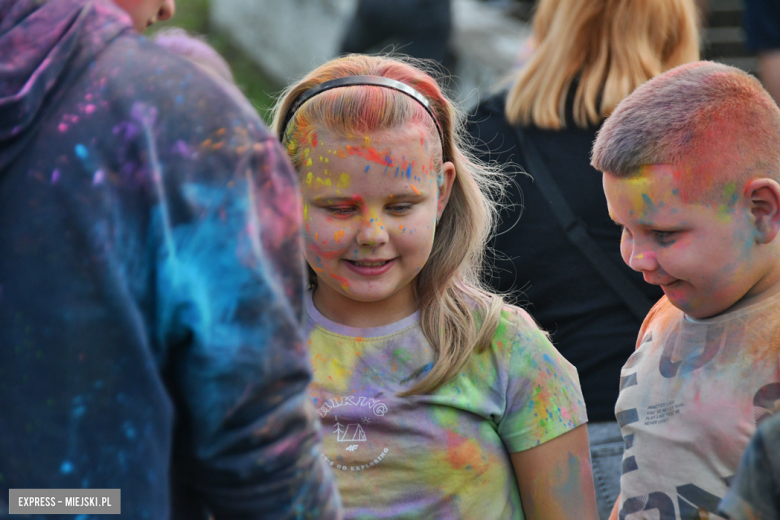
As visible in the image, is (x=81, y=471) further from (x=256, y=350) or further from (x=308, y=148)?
(x=308, y=148)

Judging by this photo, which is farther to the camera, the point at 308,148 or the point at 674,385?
the point at 308,148

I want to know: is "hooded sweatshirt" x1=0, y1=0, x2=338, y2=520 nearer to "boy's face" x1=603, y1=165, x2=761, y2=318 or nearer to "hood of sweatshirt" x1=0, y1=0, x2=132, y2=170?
"hood of sweatshirt" x1=0, y1=0, x2=132, y2=170

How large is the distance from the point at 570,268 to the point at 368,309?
30.5 inches

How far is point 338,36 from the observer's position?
7.05 metres

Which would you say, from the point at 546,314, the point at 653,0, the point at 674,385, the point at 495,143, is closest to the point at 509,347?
the point at 674,385

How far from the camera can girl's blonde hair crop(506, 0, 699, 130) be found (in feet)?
8.37

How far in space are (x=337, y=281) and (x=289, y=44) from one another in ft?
21.9

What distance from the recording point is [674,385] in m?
1.75

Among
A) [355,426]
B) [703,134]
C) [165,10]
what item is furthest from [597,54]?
[165,10]

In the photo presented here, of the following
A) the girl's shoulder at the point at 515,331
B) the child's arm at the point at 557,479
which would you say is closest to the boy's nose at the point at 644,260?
the girl's shoulder at the point at 515,331

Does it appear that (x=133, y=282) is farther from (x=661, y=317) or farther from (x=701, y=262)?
(x=661, y=317)

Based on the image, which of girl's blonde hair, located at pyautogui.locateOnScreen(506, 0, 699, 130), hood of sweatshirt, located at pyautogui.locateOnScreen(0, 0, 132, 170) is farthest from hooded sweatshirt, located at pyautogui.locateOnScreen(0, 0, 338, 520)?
girl's blonde hair, located at pyautogui.locateOnScreen(506, 0, 699, 130)

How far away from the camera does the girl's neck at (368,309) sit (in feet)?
6.64

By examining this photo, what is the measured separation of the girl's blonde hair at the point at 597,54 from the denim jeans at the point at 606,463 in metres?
0.98
